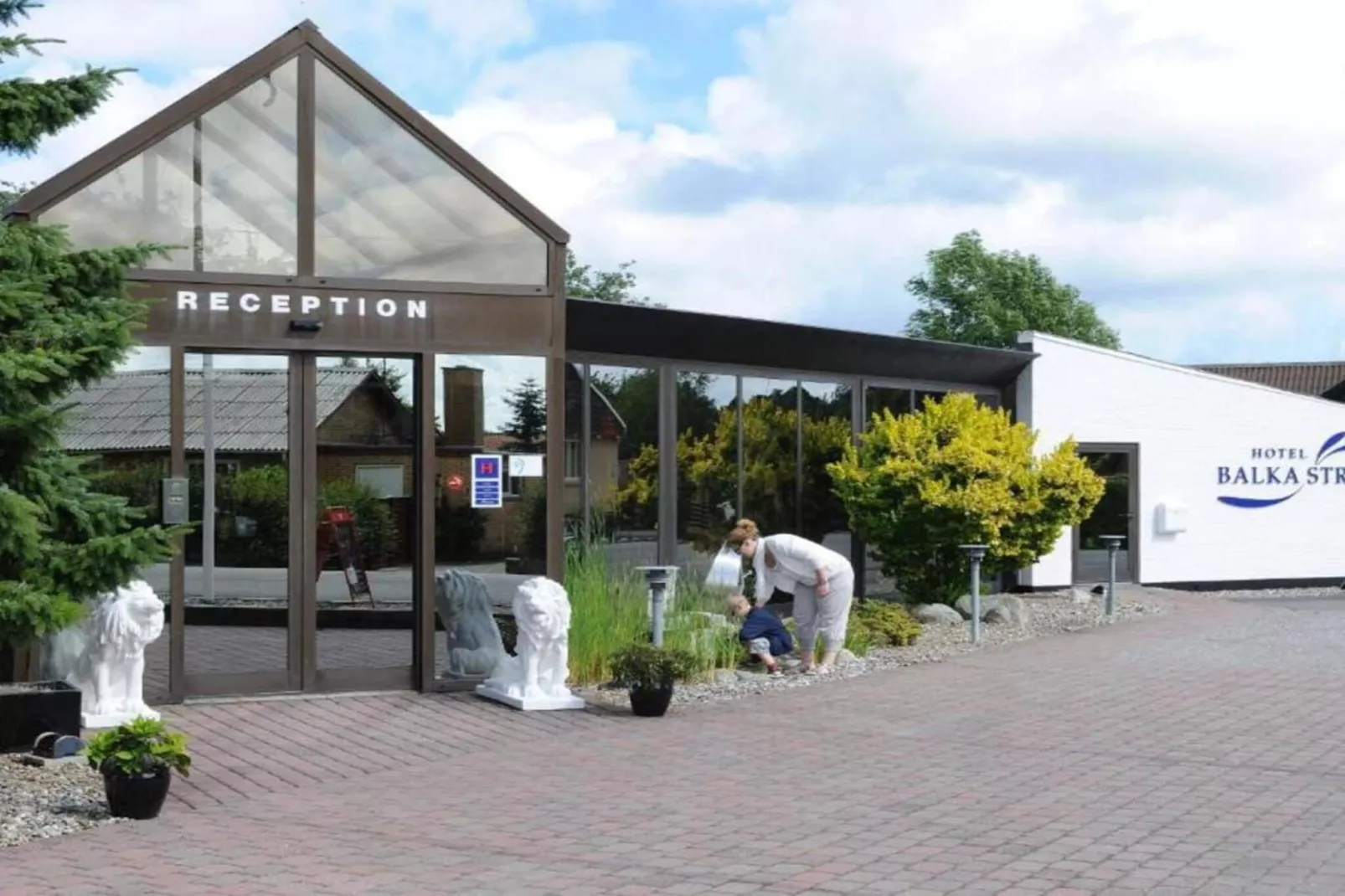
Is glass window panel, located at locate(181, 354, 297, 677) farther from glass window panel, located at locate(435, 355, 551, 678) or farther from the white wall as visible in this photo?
the white wall

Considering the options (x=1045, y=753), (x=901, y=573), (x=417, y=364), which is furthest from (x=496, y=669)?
(x=901, y=573)

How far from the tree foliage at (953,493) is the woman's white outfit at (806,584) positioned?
4.43m

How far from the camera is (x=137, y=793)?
8359 millimetres

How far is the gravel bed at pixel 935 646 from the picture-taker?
43.5 feet

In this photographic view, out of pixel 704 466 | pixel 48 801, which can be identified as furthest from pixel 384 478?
pixel 704 466

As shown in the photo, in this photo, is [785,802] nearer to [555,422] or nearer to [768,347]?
[555,422]

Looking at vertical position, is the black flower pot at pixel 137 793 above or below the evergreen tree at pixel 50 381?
below

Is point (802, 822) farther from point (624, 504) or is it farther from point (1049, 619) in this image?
point (1049, 619)

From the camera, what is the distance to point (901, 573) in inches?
778

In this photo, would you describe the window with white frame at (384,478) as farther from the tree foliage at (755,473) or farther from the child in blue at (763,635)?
the tree foliage at (755,473)

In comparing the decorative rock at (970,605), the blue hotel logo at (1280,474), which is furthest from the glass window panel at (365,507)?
the blue hotel logo at (1280,474)

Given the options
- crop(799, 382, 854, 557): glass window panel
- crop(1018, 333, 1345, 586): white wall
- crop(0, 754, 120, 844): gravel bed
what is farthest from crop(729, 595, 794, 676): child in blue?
crop(1018, 333, 1345, 586): white wall

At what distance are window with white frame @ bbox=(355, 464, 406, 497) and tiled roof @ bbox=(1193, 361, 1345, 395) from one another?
65.4 m

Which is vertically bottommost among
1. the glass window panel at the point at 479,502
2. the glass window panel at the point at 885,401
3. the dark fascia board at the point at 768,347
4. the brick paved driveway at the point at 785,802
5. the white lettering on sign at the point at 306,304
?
the brick paved driveway at the point at 785,802
